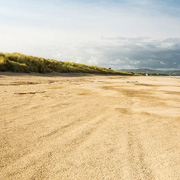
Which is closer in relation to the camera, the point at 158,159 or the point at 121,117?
the point at 158,159

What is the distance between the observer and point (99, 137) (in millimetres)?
1817

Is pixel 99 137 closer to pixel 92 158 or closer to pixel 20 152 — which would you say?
pixel 92 158

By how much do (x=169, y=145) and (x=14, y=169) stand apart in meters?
1.30

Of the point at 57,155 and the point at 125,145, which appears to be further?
the point at 125,145

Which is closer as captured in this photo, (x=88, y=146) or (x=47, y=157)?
(x=47, y=157)

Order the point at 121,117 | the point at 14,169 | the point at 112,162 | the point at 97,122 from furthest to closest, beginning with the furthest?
1. the point at 121,117
2. the point at 97,122
3. the point at 112,162
4. the point at 14,169

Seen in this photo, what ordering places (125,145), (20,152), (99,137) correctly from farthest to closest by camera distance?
(99,137) < (125,145) < (20,152)

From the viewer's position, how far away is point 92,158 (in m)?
1.41

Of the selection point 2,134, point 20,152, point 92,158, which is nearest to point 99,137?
point 92,158

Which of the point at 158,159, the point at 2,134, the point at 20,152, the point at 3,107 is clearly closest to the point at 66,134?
the point at 20,152

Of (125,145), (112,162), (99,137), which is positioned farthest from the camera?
(99,137)

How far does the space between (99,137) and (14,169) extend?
0.84 m

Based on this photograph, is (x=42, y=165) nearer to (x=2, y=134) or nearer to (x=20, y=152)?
(x=20, y=152)

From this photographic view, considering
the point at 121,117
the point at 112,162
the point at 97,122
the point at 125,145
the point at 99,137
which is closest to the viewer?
the point at 112,162
